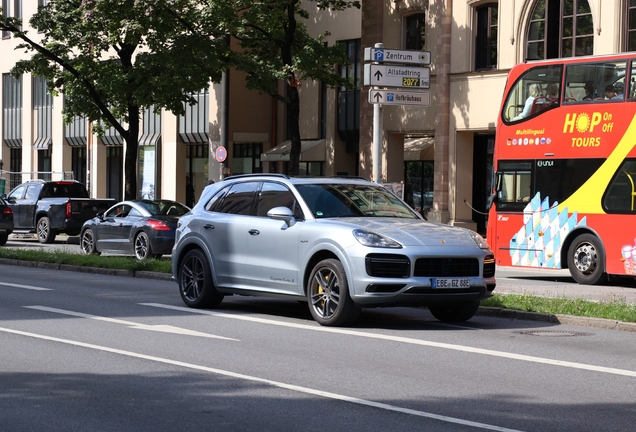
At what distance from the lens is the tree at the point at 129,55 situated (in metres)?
30.8

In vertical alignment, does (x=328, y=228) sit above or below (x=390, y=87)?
below

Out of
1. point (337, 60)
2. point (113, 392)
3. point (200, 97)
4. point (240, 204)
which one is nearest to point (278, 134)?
point (200, 97)

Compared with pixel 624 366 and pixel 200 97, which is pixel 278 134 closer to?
pixel 200 97

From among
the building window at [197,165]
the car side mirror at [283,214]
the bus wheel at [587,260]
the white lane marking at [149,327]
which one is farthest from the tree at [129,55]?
the car side mirror at [283,214]

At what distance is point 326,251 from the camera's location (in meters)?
12.4

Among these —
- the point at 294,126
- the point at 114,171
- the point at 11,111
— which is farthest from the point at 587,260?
the point at 11,111

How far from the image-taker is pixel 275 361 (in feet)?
32.0

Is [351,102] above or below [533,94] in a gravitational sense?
above

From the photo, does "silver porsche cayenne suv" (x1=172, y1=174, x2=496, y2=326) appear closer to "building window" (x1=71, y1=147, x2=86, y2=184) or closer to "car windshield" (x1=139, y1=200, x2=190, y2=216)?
"car windshield" (x1=139, y1=200, x2=190, y2=216)

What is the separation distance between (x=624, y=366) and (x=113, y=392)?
4.34 metres

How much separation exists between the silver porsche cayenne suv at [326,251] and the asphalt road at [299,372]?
14.2 inches

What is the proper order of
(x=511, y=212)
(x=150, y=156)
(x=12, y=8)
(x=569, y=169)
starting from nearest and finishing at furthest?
1. (x=569, y=169)
2. (x=511, y=212)
3. (x=150, y=156)
4. (x=12, y=8)

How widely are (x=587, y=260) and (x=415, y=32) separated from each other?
1576cm

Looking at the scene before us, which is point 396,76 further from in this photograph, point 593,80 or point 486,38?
point 486,38
